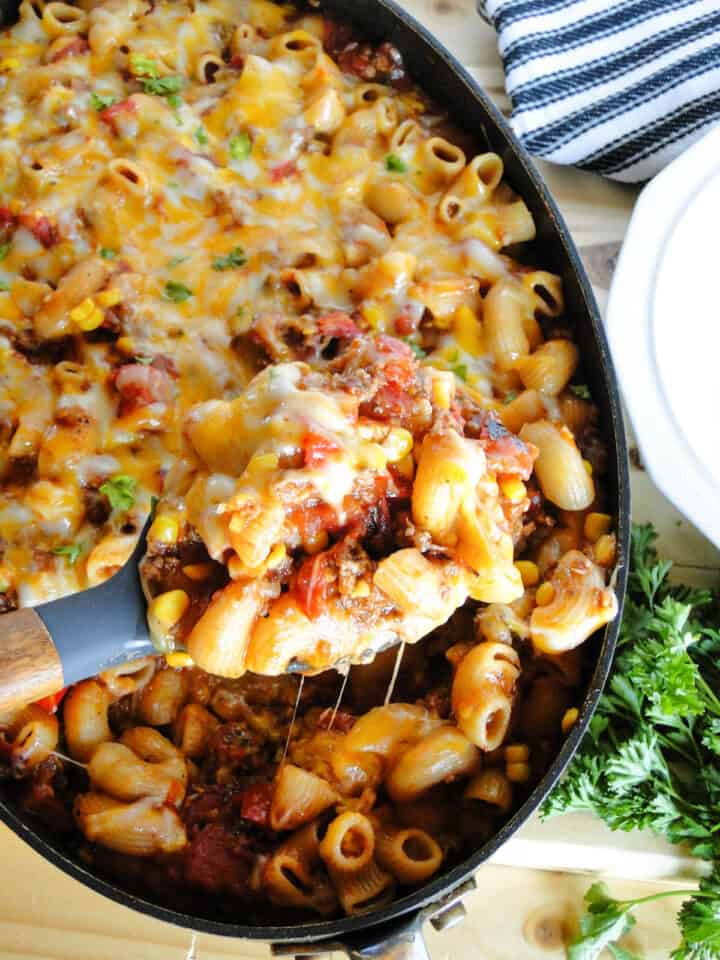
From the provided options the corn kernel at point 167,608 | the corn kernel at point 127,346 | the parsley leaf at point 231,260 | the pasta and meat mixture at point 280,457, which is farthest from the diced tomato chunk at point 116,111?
the corn kernel at point 167,608

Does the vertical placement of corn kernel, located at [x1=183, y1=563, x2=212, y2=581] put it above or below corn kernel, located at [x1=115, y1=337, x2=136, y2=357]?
below

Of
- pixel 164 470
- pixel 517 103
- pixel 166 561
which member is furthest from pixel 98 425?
pixel 517 103

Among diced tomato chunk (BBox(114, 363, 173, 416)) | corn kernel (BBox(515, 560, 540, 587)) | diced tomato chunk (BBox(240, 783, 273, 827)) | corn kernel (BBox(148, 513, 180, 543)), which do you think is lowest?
diced tomato chunk (BBox(240, 783, 273, 827))

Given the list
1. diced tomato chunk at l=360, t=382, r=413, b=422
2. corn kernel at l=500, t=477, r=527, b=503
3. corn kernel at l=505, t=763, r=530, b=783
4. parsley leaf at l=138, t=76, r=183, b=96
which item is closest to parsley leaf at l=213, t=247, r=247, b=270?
parsley leaf at l=138, t=76, r=183, b=96

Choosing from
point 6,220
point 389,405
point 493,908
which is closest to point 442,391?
point 389,405

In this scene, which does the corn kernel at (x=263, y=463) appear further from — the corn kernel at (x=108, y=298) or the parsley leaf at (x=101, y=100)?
the parsley leaf at (x=101, y=100)

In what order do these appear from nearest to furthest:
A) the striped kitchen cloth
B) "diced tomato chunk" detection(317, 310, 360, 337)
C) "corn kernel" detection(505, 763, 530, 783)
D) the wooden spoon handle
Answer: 1. the wooden spoon handle
2. "corn kernel" detection(505, 763, 530, 783)
3. "diced tomato chunk" detection(317, 310, 360, 337)
4. the striped kitchen cloth

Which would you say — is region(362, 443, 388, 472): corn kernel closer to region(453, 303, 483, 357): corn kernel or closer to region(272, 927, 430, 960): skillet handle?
region(453, 303, 483, 357): corn kernel
